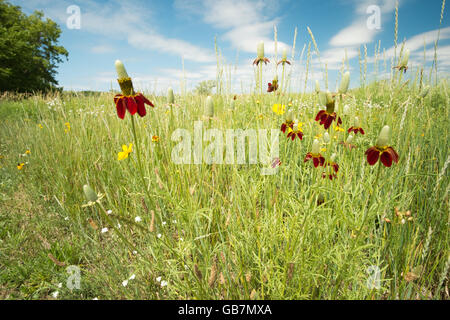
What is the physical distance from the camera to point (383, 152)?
0.89 meters

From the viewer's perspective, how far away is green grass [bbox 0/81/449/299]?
1.10 meters

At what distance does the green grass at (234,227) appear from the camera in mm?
1102

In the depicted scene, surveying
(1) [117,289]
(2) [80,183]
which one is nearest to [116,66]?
(1) [117,289]

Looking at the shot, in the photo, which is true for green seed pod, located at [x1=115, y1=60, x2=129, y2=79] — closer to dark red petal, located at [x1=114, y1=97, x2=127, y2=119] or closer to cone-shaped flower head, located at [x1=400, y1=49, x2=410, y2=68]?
dark red petal, located at [x1=114, y1=97, x2=127, y2=119]

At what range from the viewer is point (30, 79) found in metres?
23.4

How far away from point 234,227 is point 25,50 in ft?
105

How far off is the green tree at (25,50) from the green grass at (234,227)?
23.7 metres

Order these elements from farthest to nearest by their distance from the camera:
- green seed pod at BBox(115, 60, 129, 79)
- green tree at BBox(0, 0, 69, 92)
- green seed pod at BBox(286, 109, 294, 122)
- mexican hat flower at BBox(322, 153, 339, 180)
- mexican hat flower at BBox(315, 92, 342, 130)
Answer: green tree at BBox(0, 0, 69, 92)
green seed pod at BBox(286, 109, 294, 122)
mexican hat flower at BBox(322, 153, 339, 180)
mexican hat flower at BBox(315, 92, 342, 130)
green seed pod at BBox(115, 60, 129, 79)

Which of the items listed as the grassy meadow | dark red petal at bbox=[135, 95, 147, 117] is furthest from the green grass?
dark red petal at bbox=[135, 95, 147, 117]

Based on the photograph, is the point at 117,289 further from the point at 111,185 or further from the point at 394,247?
the point at 394,247

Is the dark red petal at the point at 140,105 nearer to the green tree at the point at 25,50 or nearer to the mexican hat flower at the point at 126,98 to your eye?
the mexican hat flower at the point at 126,98

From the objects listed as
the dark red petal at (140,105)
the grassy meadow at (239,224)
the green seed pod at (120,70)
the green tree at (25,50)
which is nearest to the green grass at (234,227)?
the grassy meadow at (239,224)

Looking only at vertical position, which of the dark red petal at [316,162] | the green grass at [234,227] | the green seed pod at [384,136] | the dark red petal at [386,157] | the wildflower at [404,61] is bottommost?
the green grass at [234,227]

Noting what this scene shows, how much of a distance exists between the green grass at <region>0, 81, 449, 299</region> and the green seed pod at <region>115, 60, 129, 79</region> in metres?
0.51
